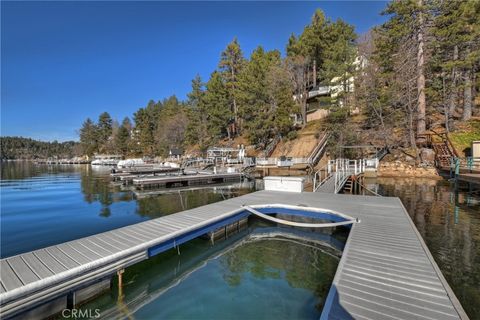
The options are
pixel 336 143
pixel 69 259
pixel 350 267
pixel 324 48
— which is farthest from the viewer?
pixel 324 48

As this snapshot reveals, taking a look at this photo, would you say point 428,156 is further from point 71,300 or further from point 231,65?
point 231,65

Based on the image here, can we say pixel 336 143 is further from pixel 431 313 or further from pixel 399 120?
pixel 431 313

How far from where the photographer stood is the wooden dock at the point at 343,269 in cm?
304

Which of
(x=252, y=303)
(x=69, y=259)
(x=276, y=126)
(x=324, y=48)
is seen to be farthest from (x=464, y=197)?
(x=324, y=48)

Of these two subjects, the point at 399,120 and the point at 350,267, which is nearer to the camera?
the point at 350,267

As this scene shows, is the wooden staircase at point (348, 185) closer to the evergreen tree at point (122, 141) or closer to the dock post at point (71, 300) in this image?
the dock post at point (71, 300)

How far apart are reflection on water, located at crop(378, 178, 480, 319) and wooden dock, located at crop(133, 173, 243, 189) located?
42.0 feet

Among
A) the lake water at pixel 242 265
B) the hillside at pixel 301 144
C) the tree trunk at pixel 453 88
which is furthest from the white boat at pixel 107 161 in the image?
the tree trunk at pixel 453 88

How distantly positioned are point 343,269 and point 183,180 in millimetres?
18301

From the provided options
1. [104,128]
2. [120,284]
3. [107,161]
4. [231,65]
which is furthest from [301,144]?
[104,128]

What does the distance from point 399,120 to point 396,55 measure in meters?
5.96

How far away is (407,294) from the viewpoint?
3.26m
